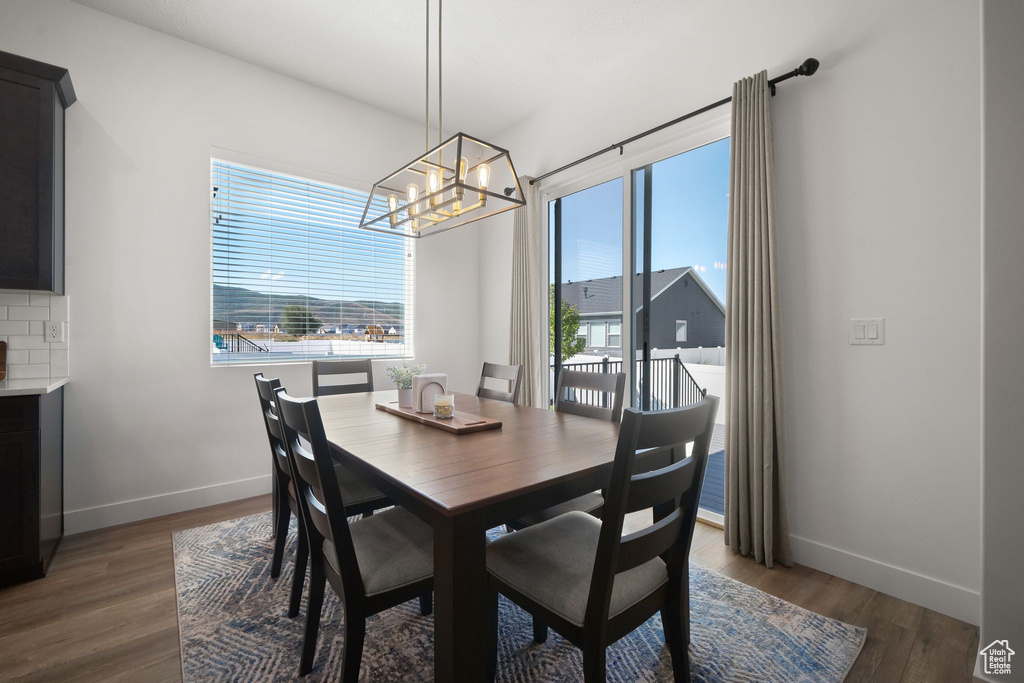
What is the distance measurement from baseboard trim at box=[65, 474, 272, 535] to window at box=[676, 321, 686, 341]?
10.3ft

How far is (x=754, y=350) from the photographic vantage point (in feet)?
7.60

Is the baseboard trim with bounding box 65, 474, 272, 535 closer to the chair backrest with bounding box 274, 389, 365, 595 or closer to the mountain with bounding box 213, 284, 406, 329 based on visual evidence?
the mountain with bounding box 213, 284, 406, 329

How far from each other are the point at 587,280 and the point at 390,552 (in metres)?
2.72

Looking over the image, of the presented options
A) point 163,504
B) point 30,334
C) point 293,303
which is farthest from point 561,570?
point 30,334

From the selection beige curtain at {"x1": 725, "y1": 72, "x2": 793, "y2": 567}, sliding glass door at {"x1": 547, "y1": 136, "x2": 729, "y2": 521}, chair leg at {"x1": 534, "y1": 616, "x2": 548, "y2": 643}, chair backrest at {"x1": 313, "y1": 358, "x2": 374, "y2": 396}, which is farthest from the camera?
sliding glass door at {"x1": 547, "y1": 136, "x2": 729, "y2": 521}

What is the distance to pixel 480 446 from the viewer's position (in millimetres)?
1584

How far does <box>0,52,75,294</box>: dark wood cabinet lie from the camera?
218cm

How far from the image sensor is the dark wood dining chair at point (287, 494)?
1.69 metres

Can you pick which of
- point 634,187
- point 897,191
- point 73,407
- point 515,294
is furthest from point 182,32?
point 897,191

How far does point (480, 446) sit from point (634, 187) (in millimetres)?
2396

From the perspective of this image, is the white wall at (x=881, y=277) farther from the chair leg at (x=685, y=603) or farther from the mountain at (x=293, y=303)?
the mountain at (x=293, y=303)

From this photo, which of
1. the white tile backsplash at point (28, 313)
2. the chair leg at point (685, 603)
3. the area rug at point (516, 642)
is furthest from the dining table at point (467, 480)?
the white tile backsplash at point (28, 313)

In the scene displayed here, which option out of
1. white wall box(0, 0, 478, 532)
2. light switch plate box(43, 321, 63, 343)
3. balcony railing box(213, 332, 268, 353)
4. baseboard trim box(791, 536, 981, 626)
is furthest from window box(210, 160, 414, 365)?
baseboard trim box(791, 536, 981, 626)

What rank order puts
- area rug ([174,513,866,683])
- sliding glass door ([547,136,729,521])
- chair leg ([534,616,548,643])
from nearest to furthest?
area rug ([174,513,866,683]) → chair leg ([534,616,548,643]) → sliding glass door ([547,136,729,521])
